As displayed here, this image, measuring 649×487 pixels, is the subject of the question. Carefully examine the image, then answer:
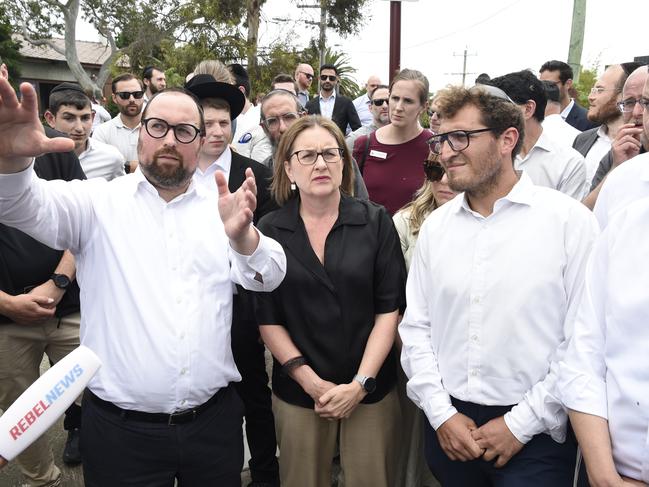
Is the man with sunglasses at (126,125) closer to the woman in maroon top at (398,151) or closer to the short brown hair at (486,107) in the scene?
the woman in maroon top at (398,151)

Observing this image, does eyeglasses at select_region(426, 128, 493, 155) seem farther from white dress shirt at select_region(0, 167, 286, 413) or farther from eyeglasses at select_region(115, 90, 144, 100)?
eyeglasses at select_region(115, 90, 144, 100)

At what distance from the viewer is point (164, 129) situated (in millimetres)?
2506

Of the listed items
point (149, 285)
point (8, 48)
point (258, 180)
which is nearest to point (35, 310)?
point (149, 285)

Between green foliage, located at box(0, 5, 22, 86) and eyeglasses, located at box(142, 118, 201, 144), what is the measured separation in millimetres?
35597

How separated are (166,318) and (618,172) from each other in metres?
2.09

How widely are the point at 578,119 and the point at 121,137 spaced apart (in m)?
5.48

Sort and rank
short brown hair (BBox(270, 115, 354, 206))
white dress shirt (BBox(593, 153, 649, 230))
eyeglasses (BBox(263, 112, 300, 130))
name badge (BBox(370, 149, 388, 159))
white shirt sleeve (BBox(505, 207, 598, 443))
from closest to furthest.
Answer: white shirt sleeve (BBox(505, 207, 598, 443)) → white dress shirt (BBox(593, 153, 649, 230)) → short brown hair (BBox(270, 115, 354, 206)) → eyeglasses (BBox(263, 112, 300, 130)) → name badge (BBox(370, 149, 388, 159))

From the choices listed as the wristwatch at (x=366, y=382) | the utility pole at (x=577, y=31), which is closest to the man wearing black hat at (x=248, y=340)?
the wristwatch at (x=366, y=382)

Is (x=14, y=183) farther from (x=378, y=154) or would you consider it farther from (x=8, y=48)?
(x=8, y=48)

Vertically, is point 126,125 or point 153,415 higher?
point 126,125

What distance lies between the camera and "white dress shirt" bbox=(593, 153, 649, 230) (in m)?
2.28

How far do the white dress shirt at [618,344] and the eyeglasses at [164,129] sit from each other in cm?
176

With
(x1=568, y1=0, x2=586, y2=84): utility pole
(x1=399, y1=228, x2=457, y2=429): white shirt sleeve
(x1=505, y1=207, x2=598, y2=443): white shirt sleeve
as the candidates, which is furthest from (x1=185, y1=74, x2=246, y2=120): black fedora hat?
(x1=568, y1=0, x2=586, y2=84): utility pole

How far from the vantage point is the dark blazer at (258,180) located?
3504 mm
